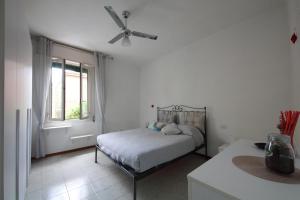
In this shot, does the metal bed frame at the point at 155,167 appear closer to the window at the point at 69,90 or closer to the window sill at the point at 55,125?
the window sill at the point at 55,125

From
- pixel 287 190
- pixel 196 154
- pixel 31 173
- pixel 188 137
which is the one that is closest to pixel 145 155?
pixel 188 137

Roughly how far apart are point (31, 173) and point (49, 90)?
6.14 feet

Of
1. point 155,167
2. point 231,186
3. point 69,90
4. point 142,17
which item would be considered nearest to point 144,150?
point 155,167

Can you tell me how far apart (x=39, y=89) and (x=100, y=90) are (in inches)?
58.1

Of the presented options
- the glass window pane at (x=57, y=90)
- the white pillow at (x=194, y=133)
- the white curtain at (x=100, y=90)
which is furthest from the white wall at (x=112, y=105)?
the white pillow at (x=194, y=133)

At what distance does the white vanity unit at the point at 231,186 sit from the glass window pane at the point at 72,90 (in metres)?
3.88

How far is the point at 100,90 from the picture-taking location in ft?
13.8

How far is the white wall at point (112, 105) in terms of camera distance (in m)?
3.57

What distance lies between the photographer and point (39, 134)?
10.5 ft

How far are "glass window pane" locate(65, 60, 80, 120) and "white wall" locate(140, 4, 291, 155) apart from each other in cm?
294

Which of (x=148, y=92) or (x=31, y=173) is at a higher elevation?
(x=148, y=92)

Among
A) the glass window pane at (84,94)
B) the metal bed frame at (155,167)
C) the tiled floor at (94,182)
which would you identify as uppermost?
the glass window pane at (84,94)

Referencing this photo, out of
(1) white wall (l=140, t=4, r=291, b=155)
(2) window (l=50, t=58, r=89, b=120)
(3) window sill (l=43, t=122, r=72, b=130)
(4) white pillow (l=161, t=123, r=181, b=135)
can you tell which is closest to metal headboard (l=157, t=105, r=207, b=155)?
(1) white wall (l=140, t=4, r=291, b=155)

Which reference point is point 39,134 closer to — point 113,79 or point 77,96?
point 77,96
